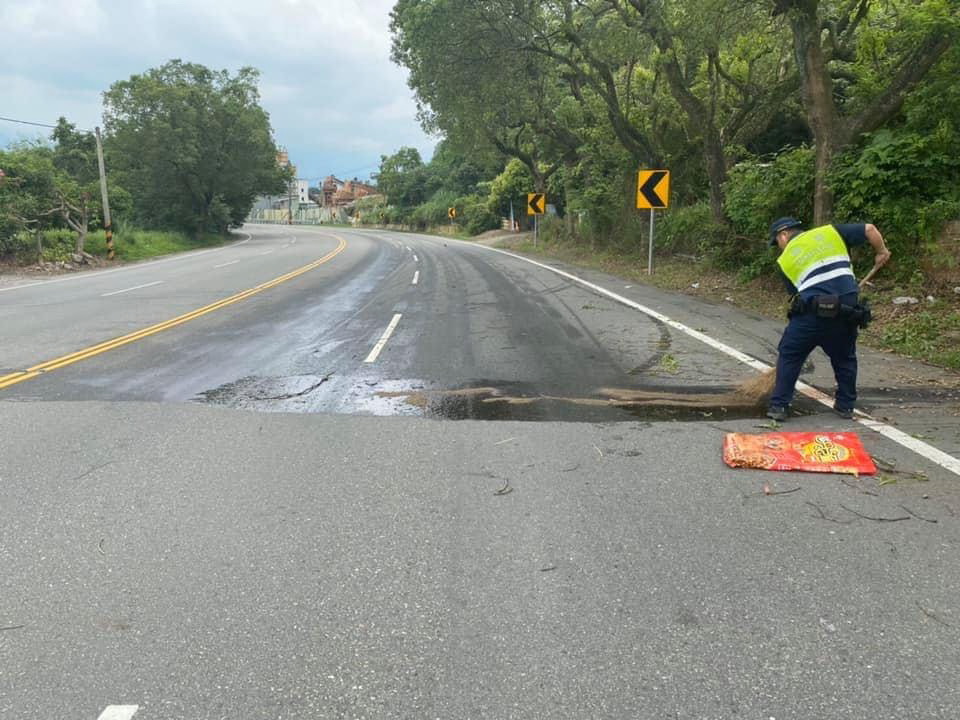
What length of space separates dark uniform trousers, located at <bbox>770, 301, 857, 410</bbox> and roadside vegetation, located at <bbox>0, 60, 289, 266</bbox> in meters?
29.4

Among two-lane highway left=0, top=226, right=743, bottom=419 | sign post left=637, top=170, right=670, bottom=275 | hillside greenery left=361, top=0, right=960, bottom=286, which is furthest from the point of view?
sign post left=637, top=170, right=670, bottom=275

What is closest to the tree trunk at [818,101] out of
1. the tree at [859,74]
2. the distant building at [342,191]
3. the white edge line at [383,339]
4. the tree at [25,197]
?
the tree at [859,74]

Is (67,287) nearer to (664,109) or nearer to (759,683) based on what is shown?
(664,109)

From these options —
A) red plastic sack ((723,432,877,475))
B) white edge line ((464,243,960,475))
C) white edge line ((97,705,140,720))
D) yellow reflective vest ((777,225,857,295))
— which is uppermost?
yellow reflective vest ((777,225,857,295))

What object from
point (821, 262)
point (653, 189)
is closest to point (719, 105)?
point (653, 189)

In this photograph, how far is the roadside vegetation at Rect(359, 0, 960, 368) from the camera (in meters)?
10.0

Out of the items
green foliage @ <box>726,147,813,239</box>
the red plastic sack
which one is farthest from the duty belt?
green foliage @ <box>726,147,813,239</box>

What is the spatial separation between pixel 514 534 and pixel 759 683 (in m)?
1.46

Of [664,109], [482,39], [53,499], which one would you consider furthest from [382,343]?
[664,109]

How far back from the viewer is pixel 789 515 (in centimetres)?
385

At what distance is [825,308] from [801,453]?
125 centimetres

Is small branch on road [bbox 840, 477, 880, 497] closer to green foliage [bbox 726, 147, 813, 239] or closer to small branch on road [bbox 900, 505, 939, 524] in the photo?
small branch on road [bbox 900, 505, 939, 524]

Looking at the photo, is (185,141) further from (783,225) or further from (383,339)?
(783,225)

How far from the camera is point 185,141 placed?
142 ft
